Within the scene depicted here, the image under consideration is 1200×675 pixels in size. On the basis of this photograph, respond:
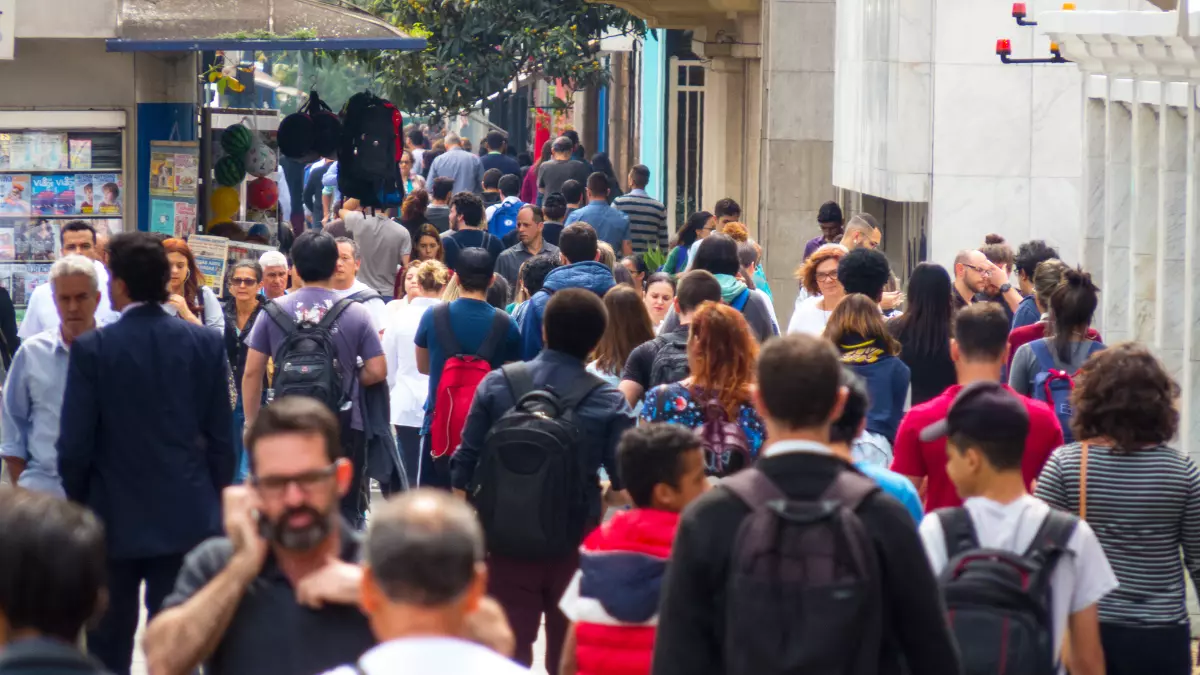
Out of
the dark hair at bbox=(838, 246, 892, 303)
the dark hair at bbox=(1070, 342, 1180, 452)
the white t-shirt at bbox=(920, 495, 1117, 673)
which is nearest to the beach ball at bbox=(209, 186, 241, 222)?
the dark hair at bbox=(838, 246, 892, 303)

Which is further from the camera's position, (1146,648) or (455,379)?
(455,379)

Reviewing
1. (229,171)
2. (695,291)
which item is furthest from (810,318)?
(229,171)

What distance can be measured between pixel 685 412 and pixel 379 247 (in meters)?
7.63

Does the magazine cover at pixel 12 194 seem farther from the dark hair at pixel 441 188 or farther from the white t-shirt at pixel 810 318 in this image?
the white t-shirt at pixel 810 318

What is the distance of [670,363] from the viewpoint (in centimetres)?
734

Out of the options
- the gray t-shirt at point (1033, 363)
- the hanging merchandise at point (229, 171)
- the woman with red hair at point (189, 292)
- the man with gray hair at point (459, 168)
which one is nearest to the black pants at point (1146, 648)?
the gray t-shirt at point (1033, 363)

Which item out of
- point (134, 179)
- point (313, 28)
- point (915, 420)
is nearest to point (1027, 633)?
point (915, 420)

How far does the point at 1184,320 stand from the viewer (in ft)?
29.4

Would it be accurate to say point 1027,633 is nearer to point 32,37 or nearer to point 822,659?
point 822,659

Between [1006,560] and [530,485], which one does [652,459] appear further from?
[530,485]

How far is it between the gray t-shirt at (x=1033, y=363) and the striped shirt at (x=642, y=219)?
8753 millimetres

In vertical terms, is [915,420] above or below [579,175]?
below

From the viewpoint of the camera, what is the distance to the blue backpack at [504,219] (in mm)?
16031

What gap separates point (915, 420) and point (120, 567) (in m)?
2.63
